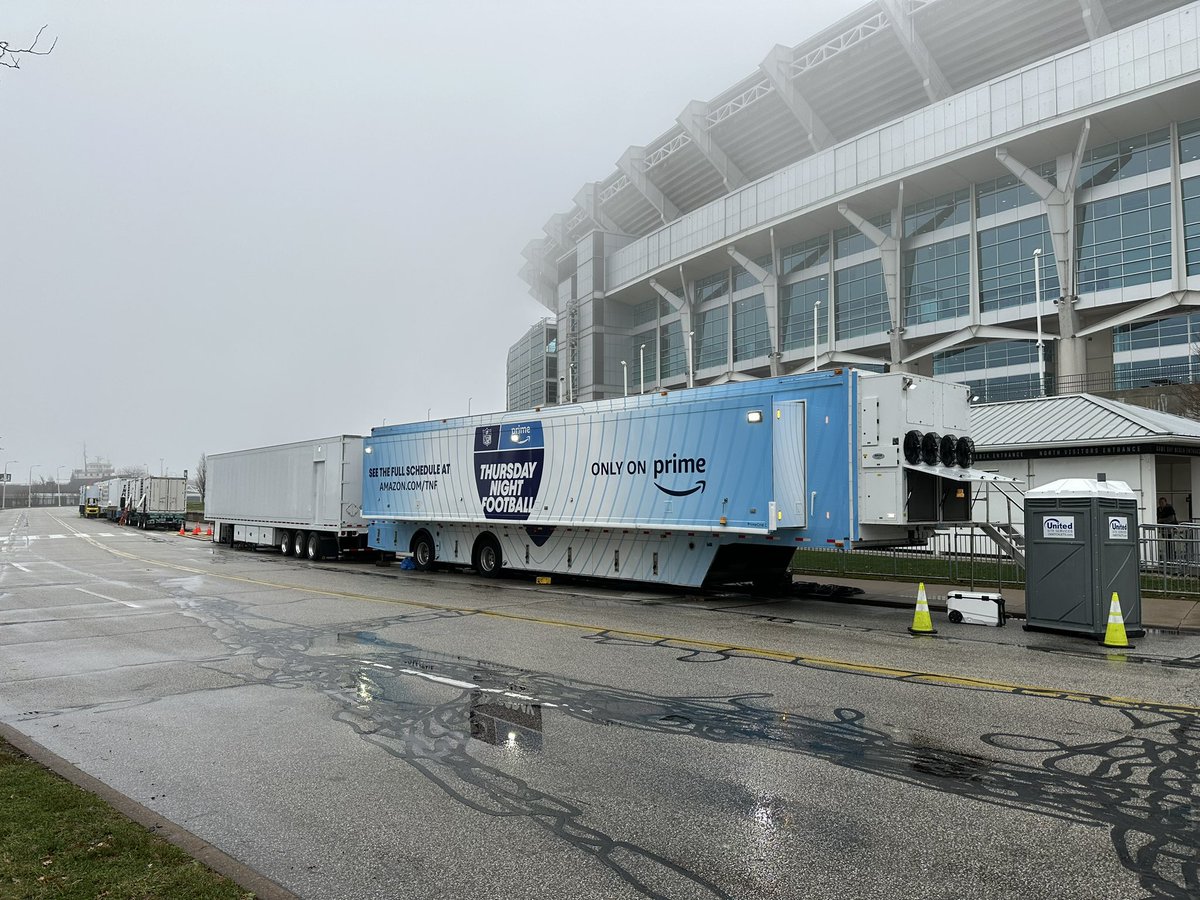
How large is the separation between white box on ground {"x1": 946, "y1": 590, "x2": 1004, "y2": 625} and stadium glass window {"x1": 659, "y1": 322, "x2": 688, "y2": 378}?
181 ft

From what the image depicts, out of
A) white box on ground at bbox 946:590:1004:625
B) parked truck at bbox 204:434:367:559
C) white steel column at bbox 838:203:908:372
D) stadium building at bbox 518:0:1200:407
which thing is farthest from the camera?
white steel column at bbox 838:203:908:372

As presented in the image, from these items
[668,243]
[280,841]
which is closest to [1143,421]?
[280,841]

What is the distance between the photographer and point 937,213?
158ft

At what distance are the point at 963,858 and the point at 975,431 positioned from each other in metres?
23.5

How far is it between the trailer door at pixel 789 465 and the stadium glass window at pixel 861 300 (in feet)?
130

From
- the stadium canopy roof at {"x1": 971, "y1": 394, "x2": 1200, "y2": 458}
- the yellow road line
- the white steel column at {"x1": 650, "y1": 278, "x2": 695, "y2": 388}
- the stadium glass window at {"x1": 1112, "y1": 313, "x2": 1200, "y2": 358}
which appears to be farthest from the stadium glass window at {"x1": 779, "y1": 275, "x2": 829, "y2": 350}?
the yellow road line

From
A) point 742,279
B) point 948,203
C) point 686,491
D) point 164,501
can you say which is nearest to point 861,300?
point 948,203

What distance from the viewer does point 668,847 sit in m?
4.21

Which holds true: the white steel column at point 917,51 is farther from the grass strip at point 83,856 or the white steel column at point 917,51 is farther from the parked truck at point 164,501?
the grass strip at point 83,856

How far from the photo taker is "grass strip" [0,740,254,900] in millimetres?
3611

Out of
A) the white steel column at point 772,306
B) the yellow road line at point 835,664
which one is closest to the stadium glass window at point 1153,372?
the white steel column at point 772,306

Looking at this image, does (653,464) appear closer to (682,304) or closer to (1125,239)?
(1125,239)

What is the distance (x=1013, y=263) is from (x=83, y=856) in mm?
49000

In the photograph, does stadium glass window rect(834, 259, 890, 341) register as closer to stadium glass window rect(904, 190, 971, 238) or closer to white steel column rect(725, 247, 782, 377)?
stadium glass window rect(904, 190, 971, 238)
